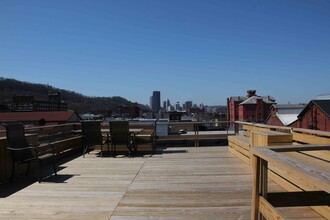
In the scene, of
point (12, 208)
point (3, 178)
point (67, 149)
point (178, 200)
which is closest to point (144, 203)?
point (178, 200)

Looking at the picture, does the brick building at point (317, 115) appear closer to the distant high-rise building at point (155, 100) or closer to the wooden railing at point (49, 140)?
the wooden railing at point (49, 140)

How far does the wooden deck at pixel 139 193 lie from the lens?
3664 millimetres

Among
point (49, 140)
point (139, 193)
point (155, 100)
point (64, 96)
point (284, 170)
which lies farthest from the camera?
point (155, 100)

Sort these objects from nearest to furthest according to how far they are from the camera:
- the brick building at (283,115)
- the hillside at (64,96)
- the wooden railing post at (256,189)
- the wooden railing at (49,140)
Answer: the wooden railing post at (256,189) < the wooden railing at (49,140) < the brick building at (283,115) < the hillside at (64,96)

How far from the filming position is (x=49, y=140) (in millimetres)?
7777

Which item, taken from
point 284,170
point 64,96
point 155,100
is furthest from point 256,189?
point 155,100

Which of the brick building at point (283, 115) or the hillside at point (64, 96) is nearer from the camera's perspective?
the brick building at point (283, 115)

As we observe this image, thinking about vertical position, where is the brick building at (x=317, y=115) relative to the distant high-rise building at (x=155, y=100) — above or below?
below

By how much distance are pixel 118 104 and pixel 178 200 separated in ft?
295

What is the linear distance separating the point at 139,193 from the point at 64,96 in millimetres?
80120

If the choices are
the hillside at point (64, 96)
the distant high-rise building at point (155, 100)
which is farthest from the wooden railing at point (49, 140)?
the distant high-rise building at point (155, 100)

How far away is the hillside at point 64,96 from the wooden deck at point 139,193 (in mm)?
62075

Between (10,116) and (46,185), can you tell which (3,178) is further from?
(10,116)

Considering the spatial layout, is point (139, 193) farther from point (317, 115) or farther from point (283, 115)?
point (283, 115)
